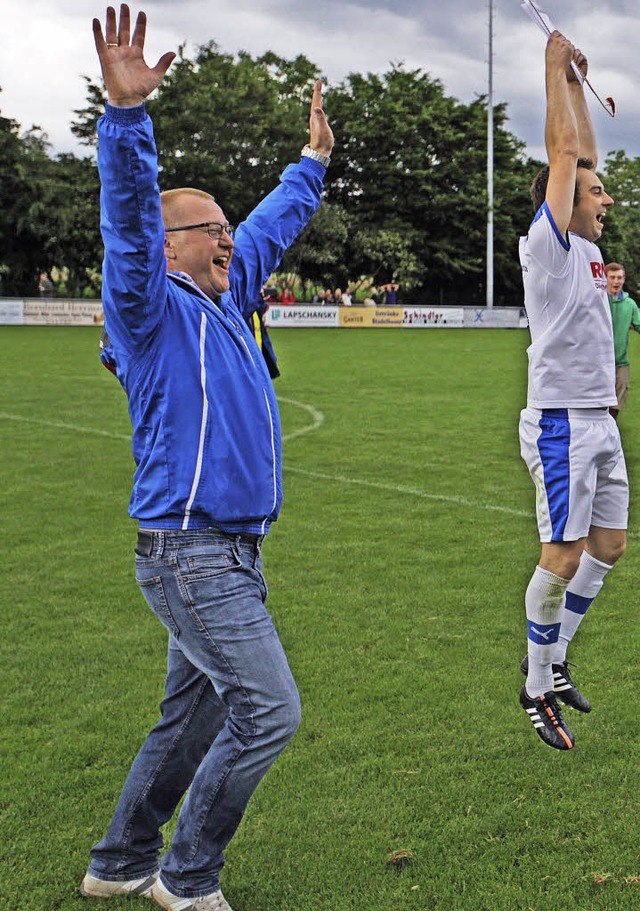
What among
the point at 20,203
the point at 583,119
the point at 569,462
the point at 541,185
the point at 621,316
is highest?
the point at 20,203

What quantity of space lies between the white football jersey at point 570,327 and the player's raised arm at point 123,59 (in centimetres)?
223

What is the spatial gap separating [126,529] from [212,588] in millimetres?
5937

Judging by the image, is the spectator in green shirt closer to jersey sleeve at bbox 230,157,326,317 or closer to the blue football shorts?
the blue football shorts

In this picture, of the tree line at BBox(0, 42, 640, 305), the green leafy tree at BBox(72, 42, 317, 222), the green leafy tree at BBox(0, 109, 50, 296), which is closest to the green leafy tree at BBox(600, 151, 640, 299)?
the tree line at BBox(0, 42, 640, 305)

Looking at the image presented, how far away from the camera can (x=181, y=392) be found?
299cm

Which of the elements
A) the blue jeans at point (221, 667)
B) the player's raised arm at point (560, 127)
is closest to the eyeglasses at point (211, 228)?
the blue jeans at point (221, 667)

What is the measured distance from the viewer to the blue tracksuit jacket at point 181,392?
279 centimetres

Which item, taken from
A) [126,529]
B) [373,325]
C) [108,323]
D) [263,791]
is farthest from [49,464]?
[373,325]

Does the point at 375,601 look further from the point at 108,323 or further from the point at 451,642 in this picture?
the point at 108,323

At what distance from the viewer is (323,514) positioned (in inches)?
368

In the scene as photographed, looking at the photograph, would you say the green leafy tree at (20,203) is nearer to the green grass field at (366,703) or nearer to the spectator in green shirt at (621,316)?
the spectator in green shirt at (621,316)

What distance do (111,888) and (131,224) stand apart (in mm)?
2225

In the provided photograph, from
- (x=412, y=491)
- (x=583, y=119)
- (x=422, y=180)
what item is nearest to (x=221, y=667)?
(x=583, y=119)

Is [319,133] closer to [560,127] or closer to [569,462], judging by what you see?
[560,127]
